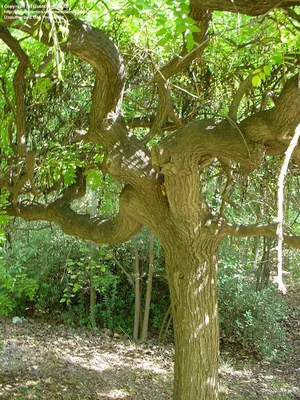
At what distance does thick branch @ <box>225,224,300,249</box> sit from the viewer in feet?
12.8

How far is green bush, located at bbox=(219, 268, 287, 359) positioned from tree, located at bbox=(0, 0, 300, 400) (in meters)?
3.90

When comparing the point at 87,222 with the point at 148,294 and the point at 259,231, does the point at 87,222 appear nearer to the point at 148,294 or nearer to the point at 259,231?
the point at 259,231

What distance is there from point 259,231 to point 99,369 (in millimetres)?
3703

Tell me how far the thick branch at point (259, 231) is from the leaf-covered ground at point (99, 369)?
9.17ft

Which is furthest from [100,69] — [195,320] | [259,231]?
[195,320]

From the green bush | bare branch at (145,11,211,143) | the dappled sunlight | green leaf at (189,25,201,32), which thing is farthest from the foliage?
green leaf at (189,25,201,32)

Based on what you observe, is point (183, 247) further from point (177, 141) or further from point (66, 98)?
point (66, 98)

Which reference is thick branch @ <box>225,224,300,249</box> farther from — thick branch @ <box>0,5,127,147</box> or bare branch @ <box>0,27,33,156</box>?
bare branch @ <box>0,27,33,156</box>

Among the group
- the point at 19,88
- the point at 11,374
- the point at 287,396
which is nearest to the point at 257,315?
the point at 287,396

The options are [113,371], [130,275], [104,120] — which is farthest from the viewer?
[130,275]

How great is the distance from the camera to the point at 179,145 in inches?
138

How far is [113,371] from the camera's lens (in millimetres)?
6457

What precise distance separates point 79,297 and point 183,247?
540 cm

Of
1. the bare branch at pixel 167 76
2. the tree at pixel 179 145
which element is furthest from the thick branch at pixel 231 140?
the bare branch at pixel 167 76
